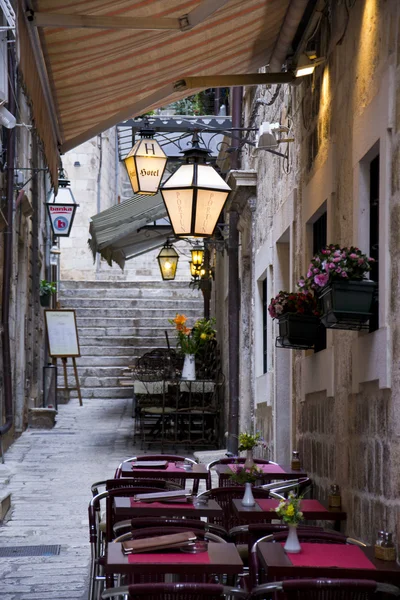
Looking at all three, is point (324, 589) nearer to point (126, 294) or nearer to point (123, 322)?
point (123, 322)

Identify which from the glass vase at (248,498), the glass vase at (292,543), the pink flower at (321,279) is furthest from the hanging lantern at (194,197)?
the glass vase at (292,543)

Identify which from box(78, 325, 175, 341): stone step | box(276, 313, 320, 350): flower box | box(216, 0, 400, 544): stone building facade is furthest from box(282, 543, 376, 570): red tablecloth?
box(78, 325, 175, 341): stone step

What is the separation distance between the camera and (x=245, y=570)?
213 inches

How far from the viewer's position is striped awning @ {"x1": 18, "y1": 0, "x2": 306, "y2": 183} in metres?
5.82

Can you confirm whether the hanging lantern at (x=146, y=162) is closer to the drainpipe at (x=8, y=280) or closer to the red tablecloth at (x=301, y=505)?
the drainpipe at (x=8, y=280)

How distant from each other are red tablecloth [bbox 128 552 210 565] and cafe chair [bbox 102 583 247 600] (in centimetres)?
49

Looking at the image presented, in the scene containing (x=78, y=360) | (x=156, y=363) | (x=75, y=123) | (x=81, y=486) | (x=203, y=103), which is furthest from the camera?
(x=203, y=103)

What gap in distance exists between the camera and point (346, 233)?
20.1ft

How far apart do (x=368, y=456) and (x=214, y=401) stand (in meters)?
10.1

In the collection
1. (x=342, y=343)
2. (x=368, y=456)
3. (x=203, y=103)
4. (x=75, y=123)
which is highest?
(x=203, y=103)

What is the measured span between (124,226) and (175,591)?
13811 mm

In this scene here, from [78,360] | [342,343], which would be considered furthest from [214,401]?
[342,343]

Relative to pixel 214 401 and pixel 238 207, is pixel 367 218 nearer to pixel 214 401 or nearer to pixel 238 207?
pixel 238 207

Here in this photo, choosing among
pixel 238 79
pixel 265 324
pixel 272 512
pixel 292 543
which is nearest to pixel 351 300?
pixel 292 543
